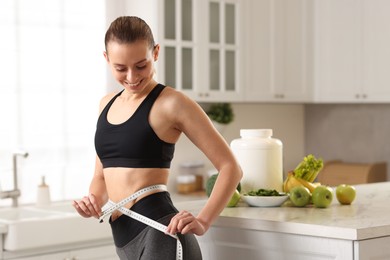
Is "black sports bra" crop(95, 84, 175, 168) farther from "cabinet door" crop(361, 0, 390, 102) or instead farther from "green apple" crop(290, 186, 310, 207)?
"cabinet door" crop(361, 0, 390, 102)

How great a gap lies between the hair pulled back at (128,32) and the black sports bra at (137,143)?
16cm

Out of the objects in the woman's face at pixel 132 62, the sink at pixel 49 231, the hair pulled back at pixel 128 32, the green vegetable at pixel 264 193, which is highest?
the hair pulled back at pixel 128 32

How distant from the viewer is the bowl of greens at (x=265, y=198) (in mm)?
2449

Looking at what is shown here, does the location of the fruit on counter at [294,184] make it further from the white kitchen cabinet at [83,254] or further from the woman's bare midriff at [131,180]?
the white kitchen cabinet at [83,254]

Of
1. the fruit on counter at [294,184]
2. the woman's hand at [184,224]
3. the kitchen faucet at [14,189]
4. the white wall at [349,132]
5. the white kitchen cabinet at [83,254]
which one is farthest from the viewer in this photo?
the white wall at [349,132]

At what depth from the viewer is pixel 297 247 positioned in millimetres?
2133

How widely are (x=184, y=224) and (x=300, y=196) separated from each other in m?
0.75

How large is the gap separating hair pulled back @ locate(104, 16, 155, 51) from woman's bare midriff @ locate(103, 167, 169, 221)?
300mm

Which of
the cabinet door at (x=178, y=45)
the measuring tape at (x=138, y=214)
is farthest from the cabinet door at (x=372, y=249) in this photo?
the cabinet door at (x=178, y=45)

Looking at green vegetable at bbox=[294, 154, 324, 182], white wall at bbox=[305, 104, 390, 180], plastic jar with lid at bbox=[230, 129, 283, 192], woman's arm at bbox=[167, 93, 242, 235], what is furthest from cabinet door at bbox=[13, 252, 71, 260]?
white wall at bbox=[305, 104, 390, 180]

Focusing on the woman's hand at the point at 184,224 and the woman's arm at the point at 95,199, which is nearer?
the woman's hand at the point at 184,224

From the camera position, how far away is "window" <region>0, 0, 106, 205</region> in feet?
13.9

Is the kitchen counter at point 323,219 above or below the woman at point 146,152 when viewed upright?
below

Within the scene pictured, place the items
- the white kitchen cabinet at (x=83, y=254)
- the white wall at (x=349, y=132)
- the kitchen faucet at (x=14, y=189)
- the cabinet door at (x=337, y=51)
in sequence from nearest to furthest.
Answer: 1. the white kitchen cabinet at (x=83, y=254)
2. the kitchen faucet at (x=14, y=189)
3. the cabinet door at (x=337, y=51)
4. the white wall at (x=349, y=132)
